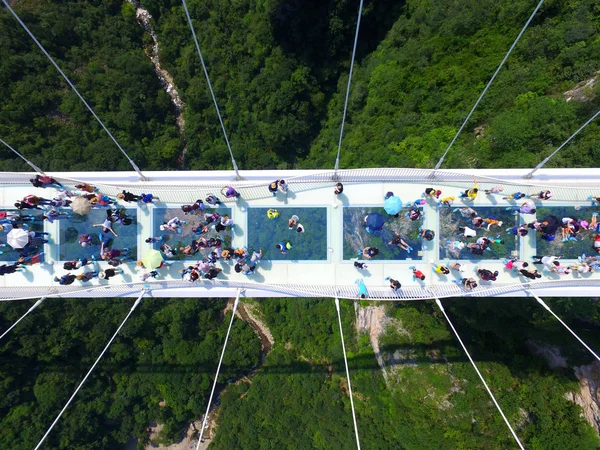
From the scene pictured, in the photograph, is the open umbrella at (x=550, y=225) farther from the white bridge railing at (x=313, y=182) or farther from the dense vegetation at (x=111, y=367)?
the dense vegetation at (x=111, y=367)

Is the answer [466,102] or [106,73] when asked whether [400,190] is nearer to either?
[466,102]

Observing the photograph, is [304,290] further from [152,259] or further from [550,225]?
[550,225]

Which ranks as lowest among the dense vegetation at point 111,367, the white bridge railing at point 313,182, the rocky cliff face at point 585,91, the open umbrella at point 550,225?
the dense vegetation at point 111,367

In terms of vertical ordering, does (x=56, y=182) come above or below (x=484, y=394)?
above

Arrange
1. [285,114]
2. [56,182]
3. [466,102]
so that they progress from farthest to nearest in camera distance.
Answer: [285,114]
[466,102]
[56,182]

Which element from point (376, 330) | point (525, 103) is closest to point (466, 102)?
point (525, 103)

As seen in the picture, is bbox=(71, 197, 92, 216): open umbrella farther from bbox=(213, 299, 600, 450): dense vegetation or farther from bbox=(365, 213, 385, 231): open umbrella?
bbox=(213, 299, 600, 450): dense vegetation

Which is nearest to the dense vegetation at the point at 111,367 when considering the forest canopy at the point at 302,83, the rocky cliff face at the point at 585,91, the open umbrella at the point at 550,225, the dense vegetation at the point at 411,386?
the dense vegetation at the point at 411,386
